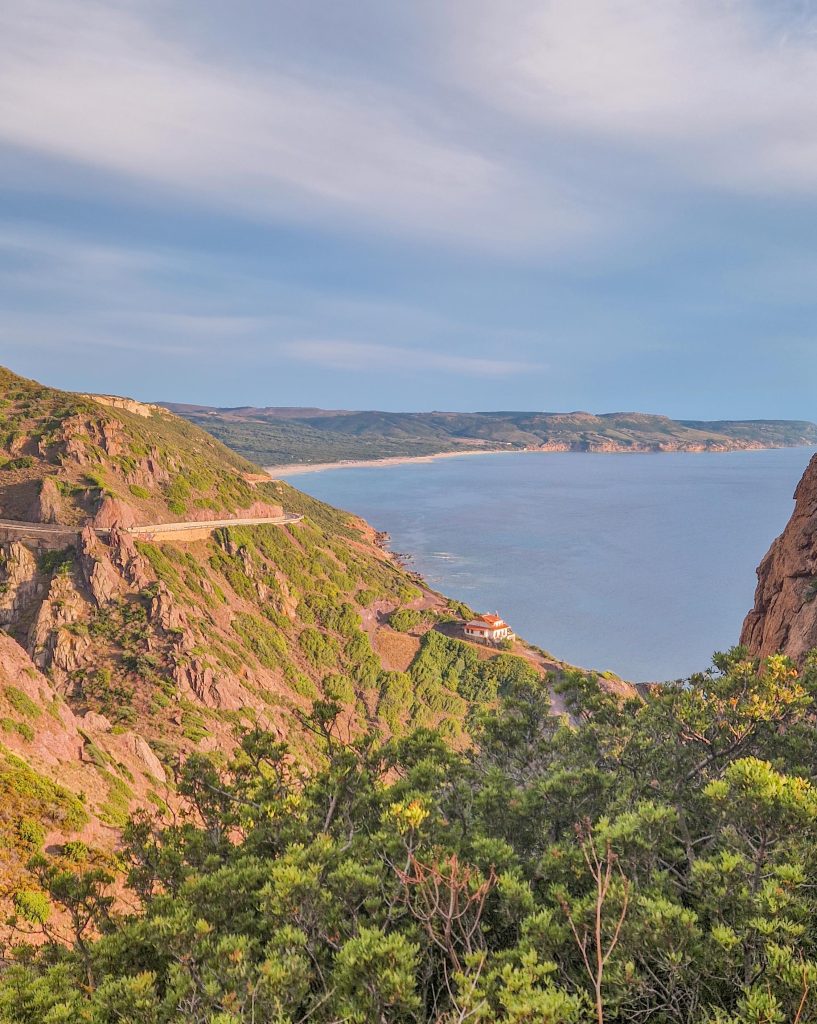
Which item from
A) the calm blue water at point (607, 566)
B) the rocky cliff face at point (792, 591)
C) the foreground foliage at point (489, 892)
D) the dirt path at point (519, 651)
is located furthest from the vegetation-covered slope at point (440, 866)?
the calm blue water at point (607, 566)

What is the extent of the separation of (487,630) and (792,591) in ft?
149

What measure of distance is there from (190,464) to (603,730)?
Result: 75989 millimetres

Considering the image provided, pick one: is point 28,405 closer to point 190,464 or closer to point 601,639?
point 190,464

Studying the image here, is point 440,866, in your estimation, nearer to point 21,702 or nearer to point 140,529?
point 21,702

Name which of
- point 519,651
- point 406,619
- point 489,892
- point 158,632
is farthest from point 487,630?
point 489,892

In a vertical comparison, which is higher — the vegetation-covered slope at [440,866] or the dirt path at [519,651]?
Answer: the vegetation-covered slope at [440,866]

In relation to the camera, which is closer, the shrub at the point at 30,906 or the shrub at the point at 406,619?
the shrub at the point at 30,906

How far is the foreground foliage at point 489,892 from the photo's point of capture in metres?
7.12

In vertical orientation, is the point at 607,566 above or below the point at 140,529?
below

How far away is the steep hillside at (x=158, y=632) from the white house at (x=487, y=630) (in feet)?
6.22

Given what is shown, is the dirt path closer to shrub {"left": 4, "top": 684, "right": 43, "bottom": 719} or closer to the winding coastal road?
the winding coastal road

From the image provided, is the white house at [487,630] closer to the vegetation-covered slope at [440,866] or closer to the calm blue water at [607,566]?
the calm blue water at [607,566]

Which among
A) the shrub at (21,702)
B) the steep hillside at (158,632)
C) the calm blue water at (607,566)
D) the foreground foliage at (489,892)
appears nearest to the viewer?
the foreground foliage at (489,892)

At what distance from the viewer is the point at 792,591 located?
2555 centimetres
